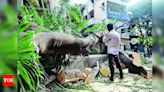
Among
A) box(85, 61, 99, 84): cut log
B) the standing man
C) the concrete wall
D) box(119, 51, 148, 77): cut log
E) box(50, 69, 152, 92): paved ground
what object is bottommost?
box(50, 69, 152, 92): paved ground

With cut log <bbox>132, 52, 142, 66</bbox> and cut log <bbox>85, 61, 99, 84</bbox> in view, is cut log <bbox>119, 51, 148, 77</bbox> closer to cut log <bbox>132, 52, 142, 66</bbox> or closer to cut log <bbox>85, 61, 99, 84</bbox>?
cut log <bbox>132, 52, 142, 66</bbox>

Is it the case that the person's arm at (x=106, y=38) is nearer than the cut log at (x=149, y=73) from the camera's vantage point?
No

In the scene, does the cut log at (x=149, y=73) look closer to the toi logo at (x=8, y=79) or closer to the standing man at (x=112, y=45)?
the standing man at (x=112, y=45)

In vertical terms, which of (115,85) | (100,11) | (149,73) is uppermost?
→ (100,11)

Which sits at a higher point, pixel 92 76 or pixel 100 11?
pixel 100 11

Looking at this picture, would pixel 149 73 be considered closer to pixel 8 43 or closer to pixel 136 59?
pixel 136 59

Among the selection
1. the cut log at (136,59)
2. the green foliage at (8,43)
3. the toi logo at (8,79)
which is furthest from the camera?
the cut log at (136,59)

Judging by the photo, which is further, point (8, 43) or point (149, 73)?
point (149, 73)

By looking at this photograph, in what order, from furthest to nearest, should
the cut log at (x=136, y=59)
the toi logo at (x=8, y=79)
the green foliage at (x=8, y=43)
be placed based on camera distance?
1. the cut log at (x=136, y=59)
2. the toi logo at (x=8, y=79)
3. the green foliage at (x=8, y=43)

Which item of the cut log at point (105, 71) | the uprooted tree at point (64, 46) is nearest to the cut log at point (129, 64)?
the uprooted tree at point (64, 46)

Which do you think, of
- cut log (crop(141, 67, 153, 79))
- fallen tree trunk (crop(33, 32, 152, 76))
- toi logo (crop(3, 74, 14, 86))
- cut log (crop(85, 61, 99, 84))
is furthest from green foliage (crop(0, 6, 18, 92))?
cut log (crop(141, 67, 153, 79))

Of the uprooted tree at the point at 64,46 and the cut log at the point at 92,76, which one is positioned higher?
the uprooted tree at the point at 64,46

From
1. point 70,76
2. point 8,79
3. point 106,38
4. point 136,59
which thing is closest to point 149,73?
point 136,59

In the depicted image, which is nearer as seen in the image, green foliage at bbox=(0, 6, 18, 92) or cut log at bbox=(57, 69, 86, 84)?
green foliage at bbox=(0, 6, 18, 92)
